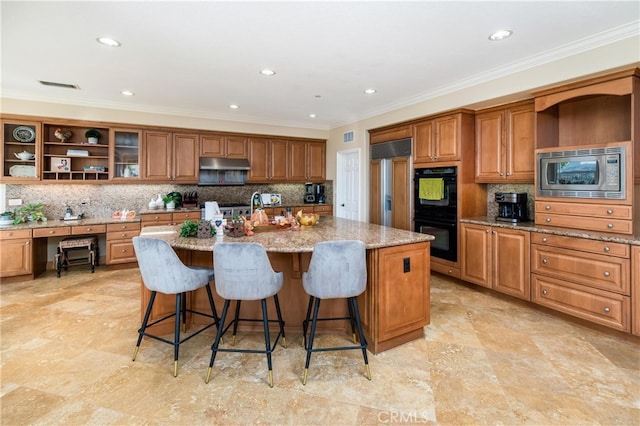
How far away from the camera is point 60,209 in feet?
16.8

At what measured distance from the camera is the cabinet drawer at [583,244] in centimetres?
274

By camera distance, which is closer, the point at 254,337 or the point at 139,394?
the point at 139,394

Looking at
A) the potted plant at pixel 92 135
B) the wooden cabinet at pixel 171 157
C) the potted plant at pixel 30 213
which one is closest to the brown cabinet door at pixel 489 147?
the wooden cabinet at pixel 171 157

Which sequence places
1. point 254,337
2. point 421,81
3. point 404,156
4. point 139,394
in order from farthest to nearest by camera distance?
point 404,156 → point 421,81 → point 254,337 → point 139,394

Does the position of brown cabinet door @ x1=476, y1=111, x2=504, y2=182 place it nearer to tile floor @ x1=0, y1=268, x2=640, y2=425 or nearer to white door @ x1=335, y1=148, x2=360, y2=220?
tile floor @ x1=0, y1=268, x2=640, y2=425

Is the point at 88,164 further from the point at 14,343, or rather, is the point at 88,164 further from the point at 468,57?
the point at 468,57

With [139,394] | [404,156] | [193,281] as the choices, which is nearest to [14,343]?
[139,394]

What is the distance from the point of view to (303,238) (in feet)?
8.68

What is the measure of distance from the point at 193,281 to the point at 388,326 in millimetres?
1590

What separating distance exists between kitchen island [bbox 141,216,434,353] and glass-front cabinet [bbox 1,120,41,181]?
128 inches

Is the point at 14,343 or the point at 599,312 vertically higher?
the point at 599,312

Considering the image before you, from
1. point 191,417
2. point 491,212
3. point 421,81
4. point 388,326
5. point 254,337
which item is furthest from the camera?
point 491,212

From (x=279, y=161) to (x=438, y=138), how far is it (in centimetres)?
326

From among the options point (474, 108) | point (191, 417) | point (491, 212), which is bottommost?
point (191, 417)
